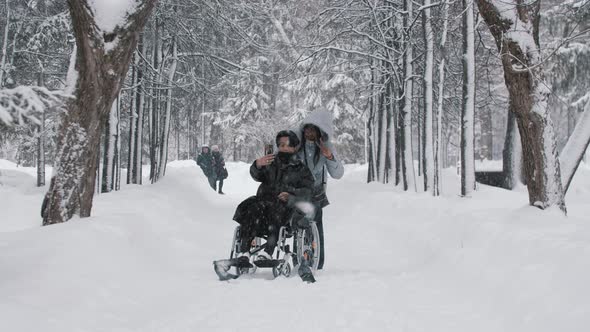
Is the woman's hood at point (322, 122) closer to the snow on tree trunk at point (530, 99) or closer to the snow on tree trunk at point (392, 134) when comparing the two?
the snow on tree trunk at point (530, 99)

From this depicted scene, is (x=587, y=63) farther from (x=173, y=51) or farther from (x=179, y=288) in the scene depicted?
(x=179, y=288)

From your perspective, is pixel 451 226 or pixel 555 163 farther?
pixel 451 226

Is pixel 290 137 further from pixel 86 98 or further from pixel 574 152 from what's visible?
pixel 574 152

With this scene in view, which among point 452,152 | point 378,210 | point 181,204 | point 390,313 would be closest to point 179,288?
point 390,313

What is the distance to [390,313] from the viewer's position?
14.0 feet

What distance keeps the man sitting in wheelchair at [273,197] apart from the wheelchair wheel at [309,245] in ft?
0.75

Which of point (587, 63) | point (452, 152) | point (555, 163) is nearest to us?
point (555, 163)

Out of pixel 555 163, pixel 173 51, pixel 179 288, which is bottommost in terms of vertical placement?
pixel 179 288

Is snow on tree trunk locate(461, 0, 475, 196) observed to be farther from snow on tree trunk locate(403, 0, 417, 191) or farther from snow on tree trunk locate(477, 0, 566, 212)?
snow on tree trunk locate(477, 0, 566, 212)

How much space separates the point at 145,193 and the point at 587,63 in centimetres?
1849

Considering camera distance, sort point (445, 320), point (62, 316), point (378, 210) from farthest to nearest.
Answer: point (378, 210) → point (445, 320) → point (62, 316)

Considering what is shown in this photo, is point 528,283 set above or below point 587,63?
below

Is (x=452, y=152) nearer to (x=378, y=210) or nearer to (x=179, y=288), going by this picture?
(x=378, y=210)

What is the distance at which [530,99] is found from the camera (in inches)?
262
